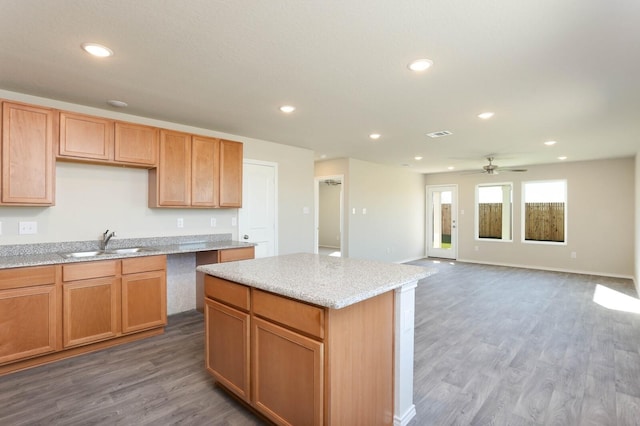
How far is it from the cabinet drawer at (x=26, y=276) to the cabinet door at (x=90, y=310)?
15 cm

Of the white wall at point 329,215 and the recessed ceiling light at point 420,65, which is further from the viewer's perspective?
the white wall at point 329,215

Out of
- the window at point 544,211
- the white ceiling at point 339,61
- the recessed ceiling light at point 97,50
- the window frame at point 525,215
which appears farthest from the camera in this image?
the window at point 544,211

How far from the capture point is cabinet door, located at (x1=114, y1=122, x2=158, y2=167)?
10.9 ft

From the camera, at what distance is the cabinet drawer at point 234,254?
3877 millimetres

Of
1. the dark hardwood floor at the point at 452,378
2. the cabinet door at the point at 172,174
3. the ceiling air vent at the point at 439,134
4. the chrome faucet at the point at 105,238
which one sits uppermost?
the ceiling air vent at the point at 439,134

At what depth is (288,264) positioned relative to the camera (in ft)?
8.00

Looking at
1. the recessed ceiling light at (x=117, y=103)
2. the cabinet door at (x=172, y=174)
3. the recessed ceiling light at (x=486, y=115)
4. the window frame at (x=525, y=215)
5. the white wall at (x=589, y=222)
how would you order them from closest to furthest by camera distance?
1. the recessed ceiling light at (x=117, y=103)
2. the recessed ceiling light at (x=486, y=115)
3. the cabinet door at (x=172, y=174)
4. the white wall at (x=589, y=222)
5. the window frame at (x=525, y=215)

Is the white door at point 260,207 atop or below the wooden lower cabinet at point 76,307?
atop

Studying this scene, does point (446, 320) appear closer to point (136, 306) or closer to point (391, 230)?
point (136, 306)

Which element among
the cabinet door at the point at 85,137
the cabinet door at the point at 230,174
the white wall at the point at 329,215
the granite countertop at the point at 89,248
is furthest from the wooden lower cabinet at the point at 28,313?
the white wall at the point at 329,215

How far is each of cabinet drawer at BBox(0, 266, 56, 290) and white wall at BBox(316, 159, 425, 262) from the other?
474 cm

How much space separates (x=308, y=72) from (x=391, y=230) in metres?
5.77

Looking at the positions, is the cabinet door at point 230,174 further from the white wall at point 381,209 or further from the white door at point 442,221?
the white door at point 442,221

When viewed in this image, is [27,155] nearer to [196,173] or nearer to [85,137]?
[85,137]
